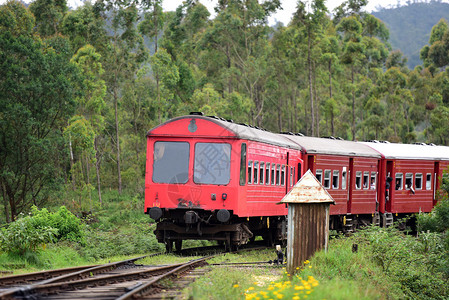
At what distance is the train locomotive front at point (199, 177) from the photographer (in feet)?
56.9

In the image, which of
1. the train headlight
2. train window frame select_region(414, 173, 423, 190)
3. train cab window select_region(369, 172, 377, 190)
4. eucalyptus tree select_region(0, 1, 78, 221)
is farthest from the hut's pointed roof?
eucalyptus tree select_region(0, 1, 78, 221)

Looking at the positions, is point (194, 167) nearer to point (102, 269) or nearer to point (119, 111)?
point (102, 269)

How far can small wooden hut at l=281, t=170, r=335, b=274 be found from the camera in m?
13.3

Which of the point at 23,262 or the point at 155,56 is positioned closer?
the point at 23,262

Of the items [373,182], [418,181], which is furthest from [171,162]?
[418,181]

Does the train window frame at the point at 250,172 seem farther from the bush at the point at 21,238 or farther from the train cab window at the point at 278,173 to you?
the bush at the point at 21,238

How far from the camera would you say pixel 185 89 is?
186ft

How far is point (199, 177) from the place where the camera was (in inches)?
687

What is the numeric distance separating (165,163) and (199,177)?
106cm

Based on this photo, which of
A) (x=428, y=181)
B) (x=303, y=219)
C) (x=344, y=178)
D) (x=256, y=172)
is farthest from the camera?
(x=428, y=181)

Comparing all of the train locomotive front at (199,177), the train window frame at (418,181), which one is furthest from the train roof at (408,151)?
the train locomotive front at (199,177)

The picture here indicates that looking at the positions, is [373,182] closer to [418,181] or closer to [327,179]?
[418,181]

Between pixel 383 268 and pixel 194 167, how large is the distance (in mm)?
5614

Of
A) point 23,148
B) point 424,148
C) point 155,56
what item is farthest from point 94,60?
point 424,148
